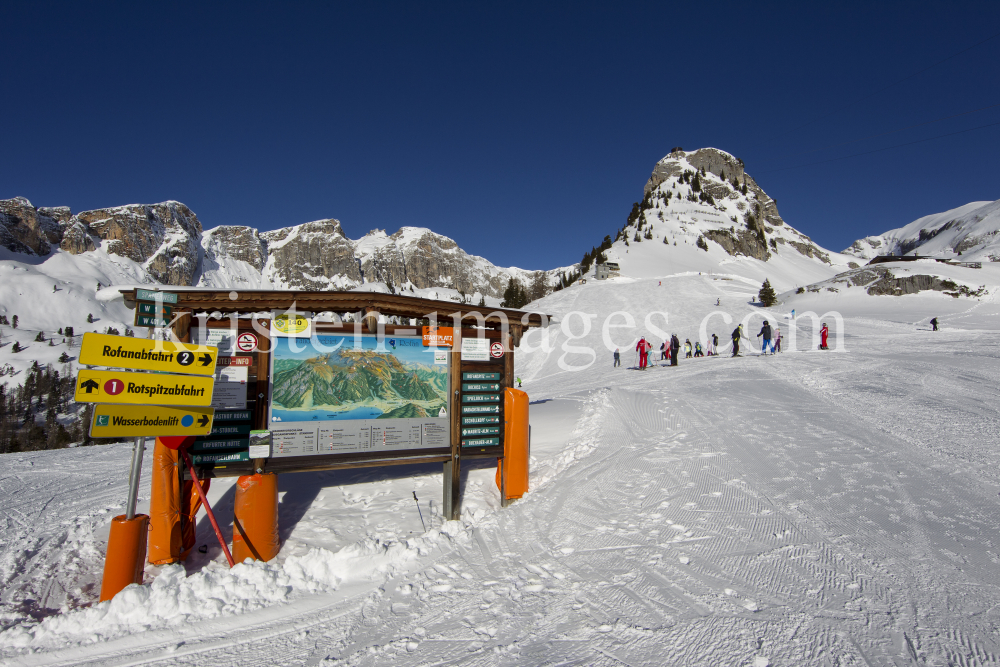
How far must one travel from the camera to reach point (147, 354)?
183 inches

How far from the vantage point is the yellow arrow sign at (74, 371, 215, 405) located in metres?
4.21

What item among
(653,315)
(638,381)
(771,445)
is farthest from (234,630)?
(653,315)

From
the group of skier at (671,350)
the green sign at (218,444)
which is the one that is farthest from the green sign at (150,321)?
the group of skier at (671,350)

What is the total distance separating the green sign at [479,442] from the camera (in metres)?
6.61

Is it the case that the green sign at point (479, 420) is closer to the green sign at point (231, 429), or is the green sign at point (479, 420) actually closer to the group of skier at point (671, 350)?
the green sign at point (231, 429)

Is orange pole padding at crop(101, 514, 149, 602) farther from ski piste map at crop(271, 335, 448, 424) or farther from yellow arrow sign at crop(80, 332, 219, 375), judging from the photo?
ski piste map at crop(271, 335, 448, 424)

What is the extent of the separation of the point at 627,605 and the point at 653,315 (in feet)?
128

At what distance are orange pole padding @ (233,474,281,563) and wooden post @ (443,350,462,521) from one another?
80.1 inches

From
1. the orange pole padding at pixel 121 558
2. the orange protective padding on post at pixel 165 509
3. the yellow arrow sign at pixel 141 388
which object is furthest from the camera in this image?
the orange protective padding on post at pixel 165 509

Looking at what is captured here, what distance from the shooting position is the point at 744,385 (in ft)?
49.3

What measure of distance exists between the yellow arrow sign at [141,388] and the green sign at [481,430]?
9.95 ft

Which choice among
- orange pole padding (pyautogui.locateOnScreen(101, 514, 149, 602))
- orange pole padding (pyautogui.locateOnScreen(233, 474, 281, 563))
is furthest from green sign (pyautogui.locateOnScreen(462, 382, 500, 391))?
orange pole padding (pyautogui.locateOnScreen(101, 514, 149, 602))

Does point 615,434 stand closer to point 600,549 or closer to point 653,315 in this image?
point 600,549

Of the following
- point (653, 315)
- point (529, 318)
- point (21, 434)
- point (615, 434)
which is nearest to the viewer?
point (529, 318)
